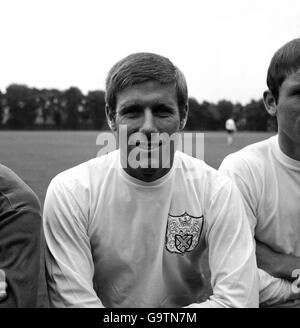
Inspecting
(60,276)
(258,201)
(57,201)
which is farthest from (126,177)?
(258,201)

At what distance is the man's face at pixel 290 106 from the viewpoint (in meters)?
2.66

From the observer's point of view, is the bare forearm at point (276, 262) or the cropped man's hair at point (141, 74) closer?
the cropped man's hair at point (141, 74)

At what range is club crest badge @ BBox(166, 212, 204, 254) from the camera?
95.0 inches

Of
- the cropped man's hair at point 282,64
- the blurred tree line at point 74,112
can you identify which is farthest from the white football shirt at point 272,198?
the blurred tree line at point 74,112

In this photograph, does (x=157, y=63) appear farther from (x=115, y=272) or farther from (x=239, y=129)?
(x=239, y=129)

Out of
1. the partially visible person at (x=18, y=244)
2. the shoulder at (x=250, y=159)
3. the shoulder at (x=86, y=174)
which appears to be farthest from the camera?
the shoulder at (x=250, y=159)

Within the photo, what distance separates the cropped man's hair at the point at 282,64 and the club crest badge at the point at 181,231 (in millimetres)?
883

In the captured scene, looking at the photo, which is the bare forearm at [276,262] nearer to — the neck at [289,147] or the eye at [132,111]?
the neck at [289,147]

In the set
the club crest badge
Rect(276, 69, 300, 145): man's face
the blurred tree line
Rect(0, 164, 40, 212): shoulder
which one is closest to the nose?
the club crest badge

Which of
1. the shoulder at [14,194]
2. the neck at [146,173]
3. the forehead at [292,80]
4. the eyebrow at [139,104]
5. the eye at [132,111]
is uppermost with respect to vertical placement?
the forehead at [292,80]

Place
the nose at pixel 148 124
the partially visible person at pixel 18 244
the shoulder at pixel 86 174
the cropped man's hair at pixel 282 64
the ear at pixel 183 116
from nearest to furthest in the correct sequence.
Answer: the partially visible person at pixel 18 244
the nose at pixel 148 124
the shoulder at pixel 86 174
the ear at pixel 183 116
the cropped man's hair at pixel 282 64

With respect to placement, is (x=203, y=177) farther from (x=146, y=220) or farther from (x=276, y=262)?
(x=276, y=262)

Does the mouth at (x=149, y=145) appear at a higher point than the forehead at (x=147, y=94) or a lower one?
lower

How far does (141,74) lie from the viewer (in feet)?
7.82
